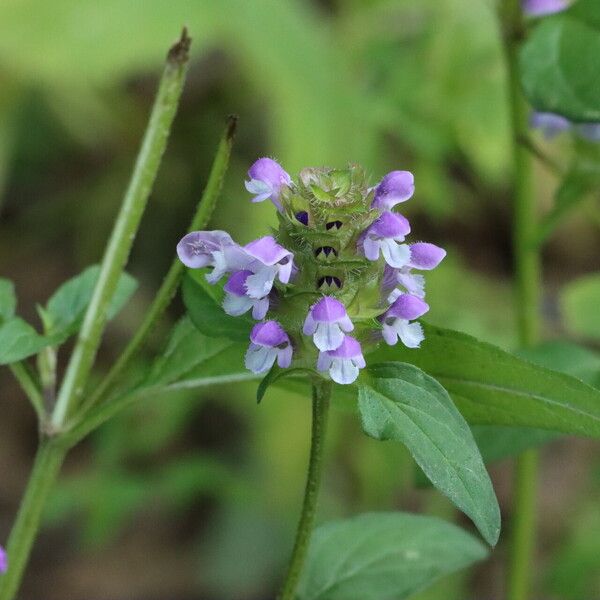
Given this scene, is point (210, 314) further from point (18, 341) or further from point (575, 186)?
point (575, 186)

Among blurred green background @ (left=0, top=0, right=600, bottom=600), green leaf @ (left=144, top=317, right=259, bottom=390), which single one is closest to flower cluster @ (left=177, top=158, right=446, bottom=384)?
green leaf @ (left=144, top=317, right=259, bottom=390)

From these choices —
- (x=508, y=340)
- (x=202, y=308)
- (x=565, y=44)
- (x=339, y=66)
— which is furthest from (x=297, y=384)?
(x=339, y=66)

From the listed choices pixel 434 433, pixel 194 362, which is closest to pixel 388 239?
pixel 434 433

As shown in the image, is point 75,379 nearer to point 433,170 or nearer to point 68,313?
point 68,313

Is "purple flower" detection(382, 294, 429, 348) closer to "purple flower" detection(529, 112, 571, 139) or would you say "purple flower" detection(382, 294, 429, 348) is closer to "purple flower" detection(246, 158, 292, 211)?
"purple flower" detection(246, 158, 292, 211)

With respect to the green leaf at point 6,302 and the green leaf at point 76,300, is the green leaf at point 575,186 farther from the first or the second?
the green leaf at point 6,302

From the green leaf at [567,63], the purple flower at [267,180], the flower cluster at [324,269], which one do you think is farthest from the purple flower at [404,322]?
the green leaf at [567,63]
